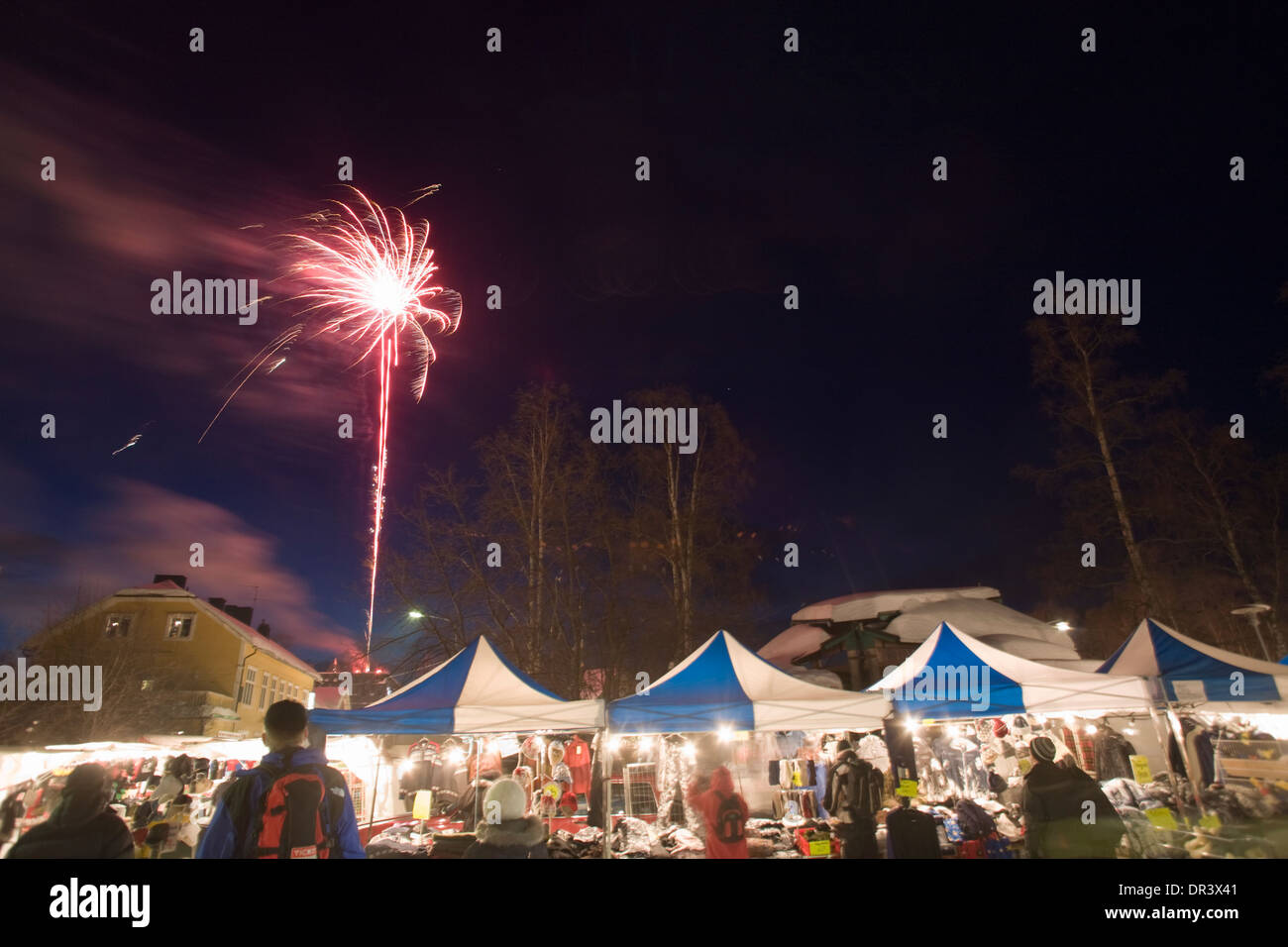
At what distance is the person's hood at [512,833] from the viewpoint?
433 centimetres

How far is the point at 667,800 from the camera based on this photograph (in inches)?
481

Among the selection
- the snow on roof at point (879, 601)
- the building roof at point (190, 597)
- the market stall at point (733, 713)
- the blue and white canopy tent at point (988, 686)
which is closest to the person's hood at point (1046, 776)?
the market stall at point (733, 713)

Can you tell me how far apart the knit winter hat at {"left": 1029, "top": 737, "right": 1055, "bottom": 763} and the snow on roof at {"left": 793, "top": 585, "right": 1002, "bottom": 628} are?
48.0 feet

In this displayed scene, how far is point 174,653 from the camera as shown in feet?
102

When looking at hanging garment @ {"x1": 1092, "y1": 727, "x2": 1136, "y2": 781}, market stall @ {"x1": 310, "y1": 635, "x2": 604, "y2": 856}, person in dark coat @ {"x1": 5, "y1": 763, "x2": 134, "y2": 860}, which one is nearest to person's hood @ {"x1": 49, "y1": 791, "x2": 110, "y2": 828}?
person in dark coat @ {"x1": 5, "y1": 763, "x2": 134, "y2": 860}

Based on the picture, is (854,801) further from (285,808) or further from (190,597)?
(190,597)

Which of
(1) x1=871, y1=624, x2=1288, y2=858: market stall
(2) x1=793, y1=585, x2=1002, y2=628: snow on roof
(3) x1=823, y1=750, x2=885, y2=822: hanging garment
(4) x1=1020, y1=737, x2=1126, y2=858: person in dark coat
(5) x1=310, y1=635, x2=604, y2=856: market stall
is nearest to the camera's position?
(4) x1=1020, y1=737, x2=1126, y2=858: person in dark coat

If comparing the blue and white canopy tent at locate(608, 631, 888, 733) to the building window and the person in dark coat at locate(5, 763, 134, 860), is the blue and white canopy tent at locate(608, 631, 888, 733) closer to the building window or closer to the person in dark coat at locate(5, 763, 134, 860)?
the person in dark coat at locate(5, 763, 134, 860)

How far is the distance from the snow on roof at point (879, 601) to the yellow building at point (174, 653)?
82.6 ft

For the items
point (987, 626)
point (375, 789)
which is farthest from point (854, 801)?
point (987, 626)

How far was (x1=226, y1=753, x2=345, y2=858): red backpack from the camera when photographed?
3.46m

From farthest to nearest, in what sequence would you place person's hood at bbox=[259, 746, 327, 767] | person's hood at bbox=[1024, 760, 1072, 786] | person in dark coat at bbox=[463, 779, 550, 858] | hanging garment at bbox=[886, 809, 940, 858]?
hanging garment at bbox=[886, 809, 940, 858]
person's hood at bbox=[1024, 760, 1072, 786]
person in dark coat at bbox=[463, 779, 550, 858]
person's hood at bbox=[259, 746, 327, 767]
